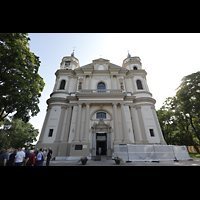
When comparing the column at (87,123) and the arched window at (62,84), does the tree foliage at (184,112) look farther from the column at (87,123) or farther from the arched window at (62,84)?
the arched window at (62,84)

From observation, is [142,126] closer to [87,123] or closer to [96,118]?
[96,118]

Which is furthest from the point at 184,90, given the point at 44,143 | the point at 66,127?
the point at 44,143

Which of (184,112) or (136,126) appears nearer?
(136,126)

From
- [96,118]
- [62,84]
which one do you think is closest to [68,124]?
[96,118]

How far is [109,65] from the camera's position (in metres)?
25.4

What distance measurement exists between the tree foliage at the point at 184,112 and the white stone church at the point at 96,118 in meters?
5.88

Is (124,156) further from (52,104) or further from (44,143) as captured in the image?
(52,104)

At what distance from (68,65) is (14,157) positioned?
76.8 ft

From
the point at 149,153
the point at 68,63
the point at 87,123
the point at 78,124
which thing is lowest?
the point at 149,153

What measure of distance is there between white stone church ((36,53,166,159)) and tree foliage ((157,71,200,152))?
19.3ft

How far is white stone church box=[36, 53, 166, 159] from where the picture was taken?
16156 millimetres

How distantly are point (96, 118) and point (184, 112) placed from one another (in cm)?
1672

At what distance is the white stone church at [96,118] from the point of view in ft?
53.0

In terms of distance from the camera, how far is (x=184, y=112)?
805 inches
